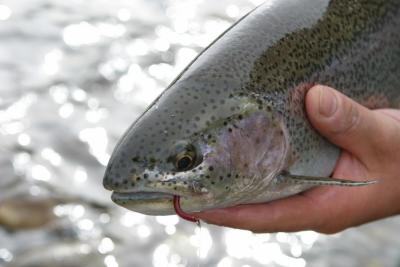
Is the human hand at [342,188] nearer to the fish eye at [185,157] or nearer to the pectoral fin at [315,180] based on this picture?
the pectoral fin at [315,180]

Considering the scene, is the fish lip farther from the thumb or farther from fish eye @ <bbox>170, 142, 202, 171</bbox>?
the thumb

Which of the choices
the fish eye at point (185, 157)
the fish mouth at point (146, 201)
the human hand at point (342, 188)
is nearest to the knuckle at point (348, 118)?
the human hand at point (342, 188)

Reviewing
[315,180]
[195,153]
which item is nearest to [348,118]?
[315,180]

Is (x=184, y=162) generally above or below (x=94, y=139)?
above

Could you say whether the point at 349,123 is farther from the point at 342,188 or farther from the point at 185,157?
the point at 185,157

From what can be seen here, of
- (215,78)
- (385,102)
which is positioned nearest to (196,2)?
(385,102)

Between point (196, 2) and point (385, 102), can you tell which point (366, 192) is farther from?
point (196, 2)
